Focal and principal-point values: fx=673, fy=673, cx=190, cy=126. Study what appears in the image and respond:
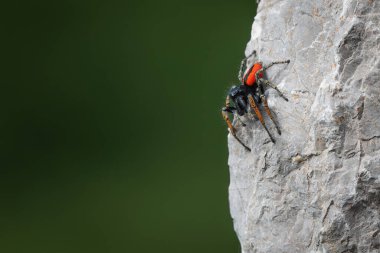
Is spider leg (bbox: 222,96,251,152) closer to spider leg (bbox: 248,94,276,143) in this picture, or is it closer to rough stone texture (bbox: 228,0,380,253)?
rough stone texture (bbox: 228,0,380,253)

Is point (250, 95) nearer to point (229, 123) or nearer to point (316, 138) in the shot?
point (229, 123)

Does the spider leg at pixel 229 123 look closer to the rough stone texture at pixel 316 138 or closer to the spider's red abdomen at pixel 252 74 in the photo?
the rough stone texture at pixel 316 138

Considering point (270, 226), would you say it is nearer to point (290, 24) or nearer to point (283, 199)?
point (283, 199)

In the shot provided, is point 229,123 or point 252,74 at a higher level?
point 252,74

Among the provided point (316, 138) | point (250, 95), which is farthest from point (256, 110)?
point (316, 138)

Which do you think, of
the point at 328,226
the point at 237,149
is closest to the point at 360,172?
the point at 328,226

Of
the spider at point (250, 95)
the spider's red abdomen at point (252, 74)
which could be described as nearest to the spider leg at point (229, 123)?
the spider at point (250, 95)
